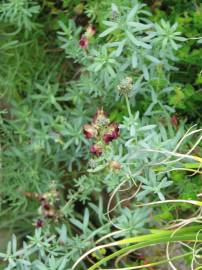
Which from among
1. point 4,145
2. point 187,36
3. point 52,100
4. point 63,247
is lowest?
point 63,247

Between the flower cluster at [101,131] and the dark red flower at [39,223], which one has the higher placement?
the flower cluster at [101,131]

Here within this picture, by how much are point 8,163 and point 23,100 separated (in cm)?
24

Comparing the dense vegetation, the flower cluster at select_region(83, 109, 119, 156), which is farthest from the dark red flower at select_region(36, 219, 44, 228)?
the flower cluster at select_region(83, 109, 119, 156)

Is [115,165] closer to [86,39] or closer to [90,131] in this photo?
[90,131]

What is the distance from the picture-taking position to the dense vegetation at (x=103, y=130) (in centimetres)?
192

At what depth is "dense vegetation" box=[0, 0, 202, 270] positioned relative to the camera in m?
1.92

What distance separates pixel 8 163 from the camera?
7.74 ft

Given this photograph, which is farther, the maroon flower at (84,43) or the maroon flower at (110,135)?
the maroon flower at (84,43)

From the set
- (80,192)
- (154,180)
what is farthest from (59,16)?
(154,180)

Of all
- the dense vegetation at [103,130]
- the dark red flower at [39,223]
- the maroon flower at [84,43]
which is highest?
the maroon flower at [84,43]

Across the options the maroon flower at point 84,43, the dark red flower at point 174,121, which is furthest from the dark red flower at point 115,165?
the maroon flower at point 84,43

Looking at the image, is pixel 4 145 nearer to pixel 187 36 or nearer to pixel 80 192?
pixel 80 192

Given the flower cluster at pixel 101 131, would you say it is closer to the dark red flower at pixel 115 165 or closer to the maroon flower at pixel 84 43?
the dark red flower at pixel 115 165

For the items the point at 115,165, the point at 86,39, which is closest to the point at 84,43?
the point at 86,39
